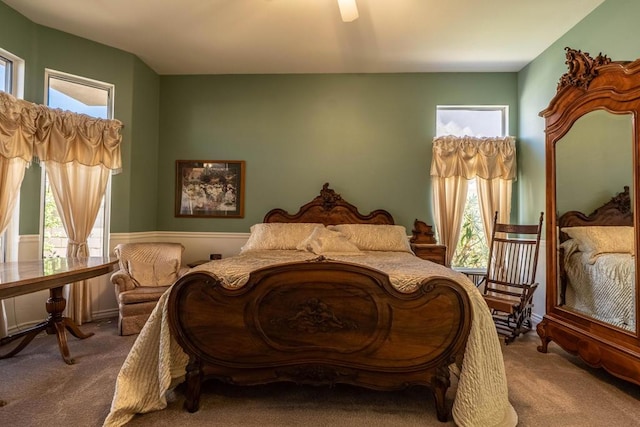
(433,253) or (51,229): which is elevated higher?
(51,229)

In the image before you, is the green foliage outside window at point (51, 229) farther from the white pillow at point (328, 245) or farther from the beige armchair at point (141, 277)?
the white pillow at point (328, 245)

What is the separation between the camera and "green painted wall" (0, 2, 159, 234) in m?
3.16

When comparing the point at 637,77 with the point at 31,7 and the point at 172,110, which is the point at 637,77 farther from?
the point at 31,7

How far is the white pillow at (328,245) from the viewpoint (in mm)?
3182

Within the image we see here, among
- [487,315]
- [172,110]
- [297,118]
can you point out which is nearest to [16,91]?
[172,110]

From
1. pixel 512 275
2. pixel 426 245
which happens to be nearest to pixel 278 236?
pixel 426 245

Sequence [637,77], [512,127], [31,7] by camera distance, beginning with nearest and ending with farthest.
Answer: [637,77], [31,7], [512,127]

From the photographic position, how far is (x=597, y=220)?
2.43 meters

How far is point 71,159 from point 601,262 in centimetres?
487

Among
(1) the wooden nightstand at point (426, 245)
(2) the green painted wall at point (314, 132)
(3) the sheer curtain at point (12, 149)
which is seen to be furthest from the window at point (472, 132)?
(3) the sheer curtain at point (12, 149)

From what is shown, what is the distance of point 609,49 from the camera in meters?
2.79

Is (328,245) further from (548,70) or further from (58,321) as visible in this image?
(548,70)

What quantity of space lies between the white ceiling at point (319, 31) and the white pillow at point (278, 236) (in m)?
2.01

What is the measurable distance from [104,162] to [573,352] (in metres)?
4.72
